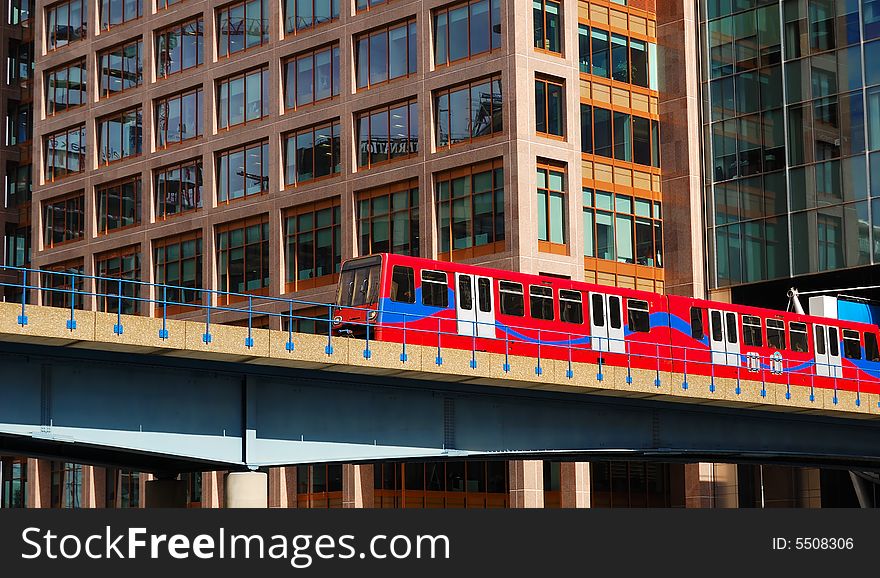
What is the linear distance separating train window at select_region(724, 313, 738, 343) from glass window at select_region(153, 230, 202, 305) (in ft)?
97.8

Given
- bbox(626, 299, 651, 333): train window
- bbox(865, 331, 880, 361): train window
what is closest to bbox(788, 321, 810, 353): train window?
bbox(865, 331, 880, 361): train window

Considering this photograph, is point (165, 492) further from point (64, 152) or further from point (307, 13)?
point (64, 152)

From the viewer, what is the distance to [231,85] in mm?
68938

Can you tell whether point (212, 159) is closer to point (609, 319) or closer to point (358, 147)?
point (358, 147)

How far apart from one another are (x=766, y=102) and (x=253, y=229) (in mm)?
22725

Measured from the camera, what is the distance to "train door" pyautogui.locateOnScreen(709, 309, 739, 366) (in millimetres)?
46562

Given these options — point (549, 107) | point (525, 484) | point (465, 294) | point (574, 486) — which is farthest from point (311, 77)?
point (465, 294)

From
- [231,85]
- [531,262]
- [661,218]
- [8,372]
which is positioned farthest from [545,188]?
[8,372]

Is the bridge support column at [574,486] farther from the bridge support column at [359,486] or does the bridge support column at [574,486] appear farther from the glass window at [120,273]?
the glass window at [120,273]

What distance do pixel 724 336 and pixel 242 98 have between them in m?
29.6

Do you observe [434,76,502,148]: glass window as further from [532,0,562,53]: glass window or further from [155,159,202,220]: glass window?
[155,159,202,220]: glass window

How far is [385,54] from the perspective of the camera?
6194 centimetres

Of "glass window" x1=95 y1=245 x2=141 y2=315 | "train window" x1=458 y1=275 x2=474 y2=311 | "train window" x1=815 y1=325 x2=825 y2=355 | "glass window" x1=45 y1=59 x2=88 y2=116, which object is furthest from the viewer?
"glass window" x1=45 y1=59 x2=88 y2=116

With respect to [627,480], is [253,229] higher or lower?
higher
